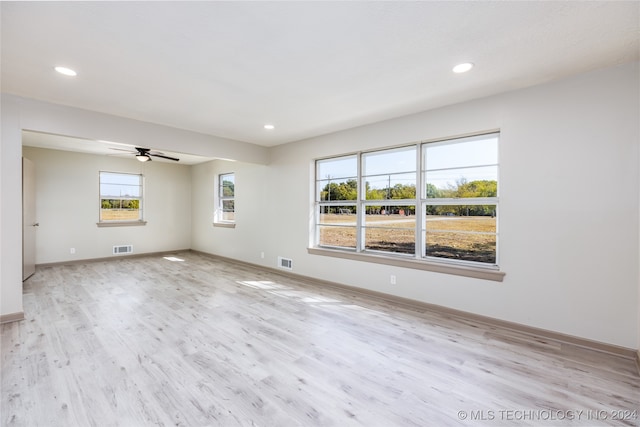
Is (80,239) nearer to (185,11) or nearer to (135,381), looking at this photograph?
(135,381)

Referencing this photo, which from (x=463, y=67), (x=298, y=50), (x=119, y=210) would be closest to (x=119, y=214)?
(x=119, y=210)

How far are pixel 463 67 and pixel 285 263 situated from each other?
4.33 metres

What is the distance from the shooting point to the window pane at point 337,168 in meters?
4.81

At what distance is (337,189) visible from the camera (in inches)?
199

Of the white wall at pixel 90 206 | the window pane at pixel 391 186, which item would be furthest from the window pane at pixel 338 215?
the white wall at pixel 90 206

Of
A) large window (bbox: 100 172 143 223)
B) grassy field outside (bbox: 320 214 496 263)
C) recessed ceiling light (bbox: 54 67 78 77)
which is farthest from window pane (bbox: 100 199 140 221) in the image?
grassy field outside (bbox: 320 214 496 263)

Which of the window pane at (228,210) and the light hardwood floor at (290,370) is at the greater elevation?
the window pane at (228,210)

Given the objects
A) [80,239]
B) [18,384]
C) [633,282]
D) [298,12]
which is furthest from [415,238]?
[80,239]

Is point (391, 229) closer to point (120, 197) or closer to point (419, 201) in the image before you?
point (419, 201)

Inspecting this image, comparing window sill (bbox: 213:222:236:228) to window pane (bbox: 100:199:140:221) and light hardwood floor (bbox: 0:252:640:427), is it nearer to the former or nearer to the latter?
window pane (bbox: 100:199:140:221)

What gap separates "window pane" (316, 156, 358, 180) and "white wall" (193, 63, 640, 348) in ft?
3.56

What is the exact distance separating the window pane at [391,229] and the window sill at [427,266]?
0.68 ft

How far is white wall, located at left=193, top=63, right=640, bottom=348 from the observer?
2.59 meters

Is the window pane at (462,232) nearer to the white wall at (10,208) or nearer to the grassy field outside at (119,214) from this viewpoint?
the white wall at (10,208)
